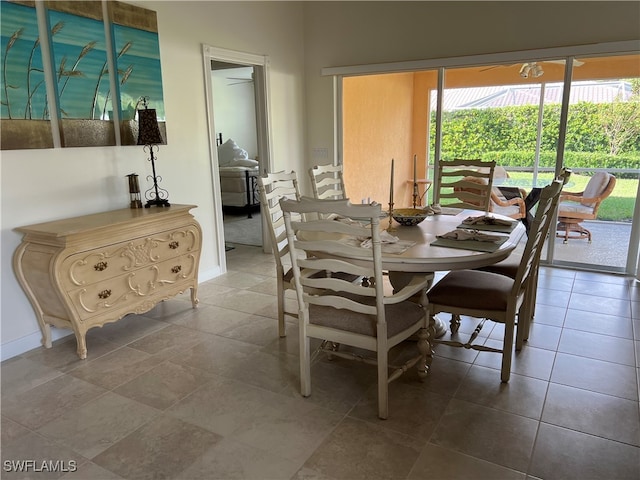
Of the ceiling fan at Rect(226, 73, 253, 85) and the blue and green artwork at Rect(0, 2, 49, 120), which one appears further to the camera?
the ceiling fan at Rect(226, 73, 253, 85)

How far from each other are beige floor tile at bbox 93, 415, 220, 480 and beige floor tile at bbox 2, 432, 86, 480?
0.13 meters

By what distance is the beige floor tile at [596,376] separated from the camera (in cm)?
237

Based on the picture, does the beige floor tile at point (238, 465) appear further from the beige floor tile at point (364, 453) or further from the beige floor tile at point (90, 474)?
the beige floor tile at point (90, 474)

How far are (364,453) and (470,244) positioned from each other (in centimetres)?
115

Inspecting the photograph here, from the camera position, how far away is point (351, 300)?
7.23ft

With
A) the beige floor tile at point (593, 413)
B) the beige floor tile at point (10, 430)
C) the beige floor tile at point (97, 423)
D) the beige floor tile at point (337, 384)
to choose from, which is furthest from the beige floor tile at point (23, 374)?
the beige floor tile at point (593, 413)

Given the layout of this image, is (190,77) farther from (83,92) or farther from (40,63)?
(40,63)

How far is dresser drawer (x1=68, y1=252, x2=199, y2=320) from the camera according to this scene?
276 centimetres

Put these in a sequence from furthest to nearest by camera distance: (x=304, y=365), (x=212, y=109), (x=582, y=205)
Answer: (x=582, y=205) → (x=212, y=109) → (x=304, y=365)

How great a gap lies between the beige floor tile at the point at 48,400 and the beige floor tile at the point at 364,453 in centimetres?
130

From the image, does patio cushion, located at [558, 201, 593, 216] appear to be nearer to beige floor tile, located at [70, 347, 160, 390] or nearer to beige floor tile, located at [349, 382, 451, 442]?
beige floor tile, located at [349, 382, 451, 442]

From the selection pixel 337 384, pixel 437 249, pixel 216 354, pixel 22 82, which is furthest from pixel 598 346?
pixel 22 82

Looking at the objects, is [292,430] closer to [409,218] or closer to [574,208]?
[409,218]

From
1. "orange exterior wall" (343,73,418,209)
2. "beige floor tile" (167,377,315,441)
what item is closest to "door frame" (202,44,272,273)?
"orange exterior wall" (343,73,418,209)
